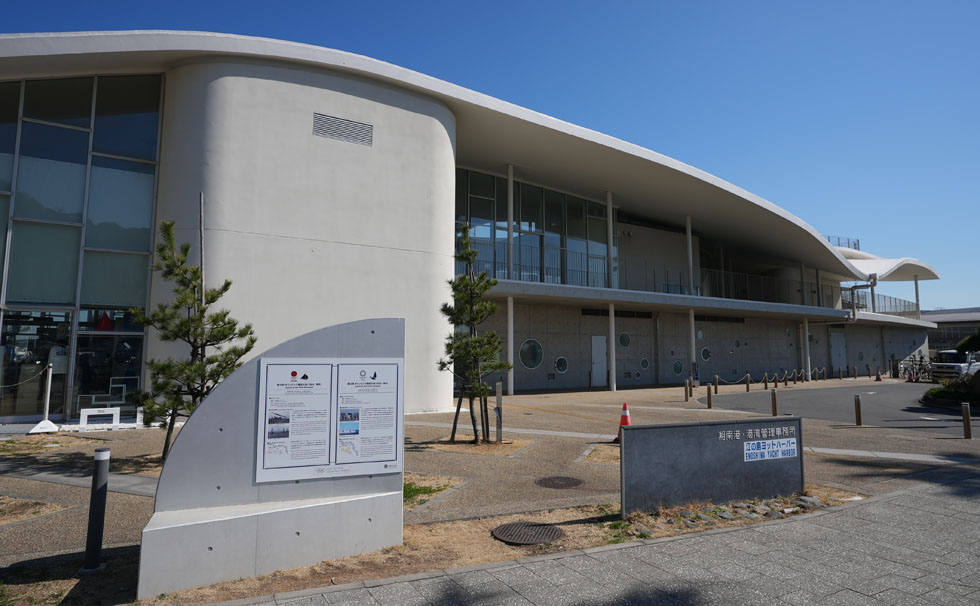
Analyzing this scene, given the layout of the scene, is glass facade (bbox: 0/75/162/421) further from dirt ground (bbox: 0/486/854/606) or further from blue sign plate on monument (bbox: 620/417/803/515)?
blue sign plate on monument (bbox: 620/417/803/515)

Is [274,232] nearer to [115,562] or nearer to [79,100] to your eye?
[79,100]

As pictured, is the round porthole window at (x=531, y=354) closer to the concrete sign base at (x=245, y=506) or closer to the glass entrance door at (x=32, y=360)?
the glass entrance door at (x=32, y=360)

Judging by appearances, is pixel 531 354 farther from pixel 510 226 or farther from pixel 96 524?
pixel 96 524

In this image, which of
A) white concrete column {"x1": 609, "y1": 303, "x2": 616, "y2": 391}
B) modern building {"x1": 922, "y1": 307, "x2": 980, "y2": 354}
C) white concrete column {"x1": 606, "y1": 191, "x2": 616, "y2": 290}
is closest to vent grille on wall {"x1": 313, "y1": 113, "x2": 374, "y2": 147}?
white concrete column {"x1": 606, "y1": 191, "x2": 616, "y2": 290}

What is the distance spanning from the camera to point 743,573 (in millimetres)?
4684

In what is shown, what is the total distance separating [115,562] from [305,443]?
6.43 feet

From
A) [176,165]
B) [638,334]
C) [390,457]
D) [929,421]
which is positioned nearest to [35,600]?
[390,457]

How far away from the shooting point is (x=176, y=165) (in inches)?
547

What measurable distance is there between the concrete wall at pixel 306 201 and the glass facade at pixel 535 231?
5.18m

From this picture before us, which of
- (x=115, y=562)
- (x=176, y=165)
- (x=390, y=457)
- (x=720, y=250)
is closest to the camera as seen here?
(x=115, y=562)

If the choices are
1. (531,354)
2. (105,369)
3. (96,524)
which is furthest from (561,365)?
(96,524)

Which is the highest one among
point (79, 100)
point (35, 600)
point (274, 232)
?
point (79, 100)

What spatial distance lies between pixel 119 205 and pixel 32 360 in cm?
421

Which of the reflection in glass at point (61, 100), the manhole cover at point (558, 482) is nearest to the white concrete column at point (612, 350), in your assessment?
the manhole cover at point (558, 482)
